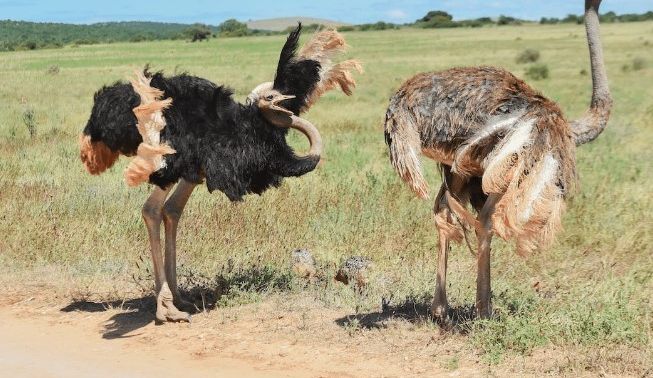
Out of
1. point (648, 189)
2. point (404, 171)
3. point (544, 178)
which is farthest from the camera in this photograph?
point (648, 189)

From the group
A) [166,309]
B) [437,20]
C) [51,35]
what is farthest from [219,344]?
[51,35]

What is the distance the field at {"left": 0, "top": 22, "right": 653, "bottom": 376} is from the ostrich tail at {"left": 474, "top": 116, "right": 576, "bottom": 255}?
1.95 feet

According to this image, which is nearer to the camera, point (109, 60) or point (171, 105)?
point (171, 105)

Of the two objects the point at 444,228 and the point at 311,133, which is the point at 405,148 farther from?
the point at 311,133

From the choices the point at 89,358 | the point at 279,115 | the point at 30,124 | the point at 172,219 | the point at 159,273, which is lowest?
the point at 89,358

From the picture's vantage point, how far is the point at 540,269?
6473 mm

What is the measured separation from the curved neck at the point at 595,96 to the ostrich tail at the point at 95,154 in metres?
2.55

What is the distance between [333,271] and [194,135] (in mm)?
1519

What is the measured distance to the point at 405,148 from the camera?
480 cm

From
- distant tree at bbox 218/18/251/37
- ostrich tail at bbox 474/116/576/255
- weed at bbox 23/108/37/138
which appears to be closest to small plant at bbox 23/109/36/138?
weed at bbox 23/108/37/138

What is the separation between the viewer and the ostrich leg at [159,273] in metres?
5.39

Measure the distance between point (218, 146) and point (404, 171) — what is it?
3.59ft

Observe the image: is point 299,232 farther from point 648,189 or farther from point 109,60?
point 109,60

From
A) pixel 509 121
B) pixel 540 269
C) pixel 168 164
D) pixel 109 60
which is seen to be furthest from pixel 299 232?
pixel 109 60
